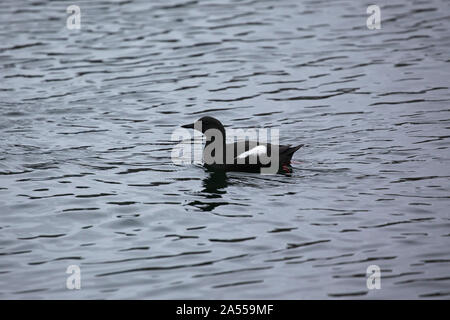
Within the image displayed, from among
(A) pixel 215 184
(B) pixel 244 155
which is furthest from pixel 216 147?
(A) pixel 215 184

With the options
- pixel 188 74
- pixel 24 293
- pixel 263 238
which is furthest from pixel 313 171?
pixel 188 74

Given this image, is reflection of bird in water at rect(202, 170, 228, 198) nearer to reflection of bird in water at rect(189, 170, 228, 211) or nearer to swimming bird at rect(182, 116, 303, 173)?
reflection of bird in water at rect(189, 170, 228, 211)

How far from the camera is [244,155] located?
1177 centimetres

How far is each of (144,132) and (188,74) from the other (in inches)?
133

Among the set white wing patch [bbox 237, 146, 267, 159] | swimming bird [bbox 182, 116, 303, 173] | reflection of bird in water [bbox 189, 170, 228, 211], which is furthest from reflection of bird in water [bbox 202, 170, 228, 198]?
white wing patch [bbox 237, 146, 267, 159]

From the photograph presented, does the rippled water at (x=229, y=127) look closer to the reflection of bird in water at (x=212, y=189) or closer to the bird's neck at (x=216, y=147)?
the reflection of bird in water at (x=212, y=189)

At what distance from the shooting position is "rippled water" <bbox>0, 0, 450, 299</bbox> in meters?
8.79

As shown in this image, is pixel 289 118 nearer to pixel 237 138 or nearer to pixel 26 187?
pixel 237 138

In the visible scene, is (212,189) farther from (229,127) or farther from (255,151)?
(229,127)

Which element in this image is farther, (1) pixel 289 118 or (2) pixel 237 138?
(1) pixel 289 118

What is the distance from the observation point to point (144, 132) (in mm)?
14086

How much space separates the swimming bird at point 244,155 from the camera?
1166 cm

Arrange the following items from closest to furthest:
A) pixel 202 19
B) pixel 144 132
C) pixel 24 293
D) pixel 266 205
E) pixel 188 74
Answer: pixel 24 293, pixel 266 205, pixel 144 132, pixel 188 74, pixel 202 19

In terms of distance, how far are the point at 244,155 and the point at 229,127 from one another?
8.16 ft
